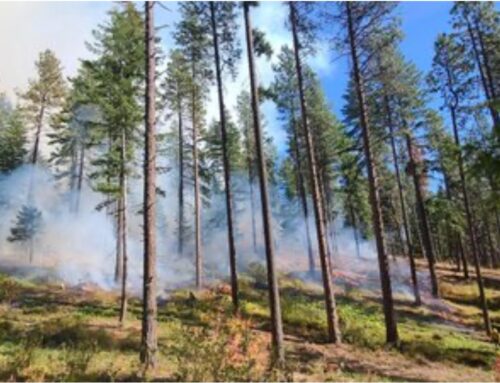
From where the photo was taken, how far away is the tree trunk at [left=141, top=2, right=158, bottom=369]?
34.8 feet

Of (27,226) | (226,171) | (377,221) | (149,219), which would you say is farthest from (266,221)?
(27,226)

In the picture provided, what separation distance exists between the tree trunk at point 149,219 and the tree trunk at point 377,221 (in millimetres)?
8492

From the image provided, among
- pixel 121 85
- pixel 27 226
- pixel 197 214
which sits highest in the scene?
pixel 121 85

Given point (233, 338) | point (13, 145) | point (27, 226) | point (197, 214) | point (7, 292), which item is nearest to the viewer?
point (233, 338)

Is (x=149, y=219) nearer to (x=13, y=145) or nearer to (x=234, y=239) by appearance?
(x=234, y=239)

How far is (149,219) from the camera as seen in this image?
11562mm

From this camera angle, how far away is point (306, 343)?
16422mm

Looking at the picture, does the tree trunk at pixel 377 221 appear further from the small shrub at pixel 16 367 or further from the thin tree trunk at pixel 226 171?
the small shrub at pixel 16 367

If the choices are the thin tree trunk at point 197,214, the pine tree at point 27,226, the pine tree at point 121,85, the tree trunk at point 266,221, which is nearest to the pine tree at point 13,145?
the pine tree at point 27,226

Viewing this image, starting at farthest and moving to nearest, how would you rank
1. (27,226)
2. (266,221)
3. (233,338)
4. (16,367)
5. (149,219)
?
(27,226) < (266,221) < (233,338) < (149,219) < (16,367)

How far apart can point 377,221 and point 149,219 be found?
895cm

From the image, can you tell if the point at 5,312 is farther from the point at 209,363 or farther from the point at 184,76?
the point at 184,76

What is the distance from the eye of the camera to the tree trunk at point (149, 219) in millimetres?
10610

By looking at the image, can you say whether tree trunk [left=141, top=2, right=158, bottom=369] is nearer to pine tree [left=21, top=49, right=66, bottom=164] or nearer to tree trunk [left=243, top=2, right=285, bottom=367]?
tree trunk [left=243, top=2, right=285, bottom=367]
